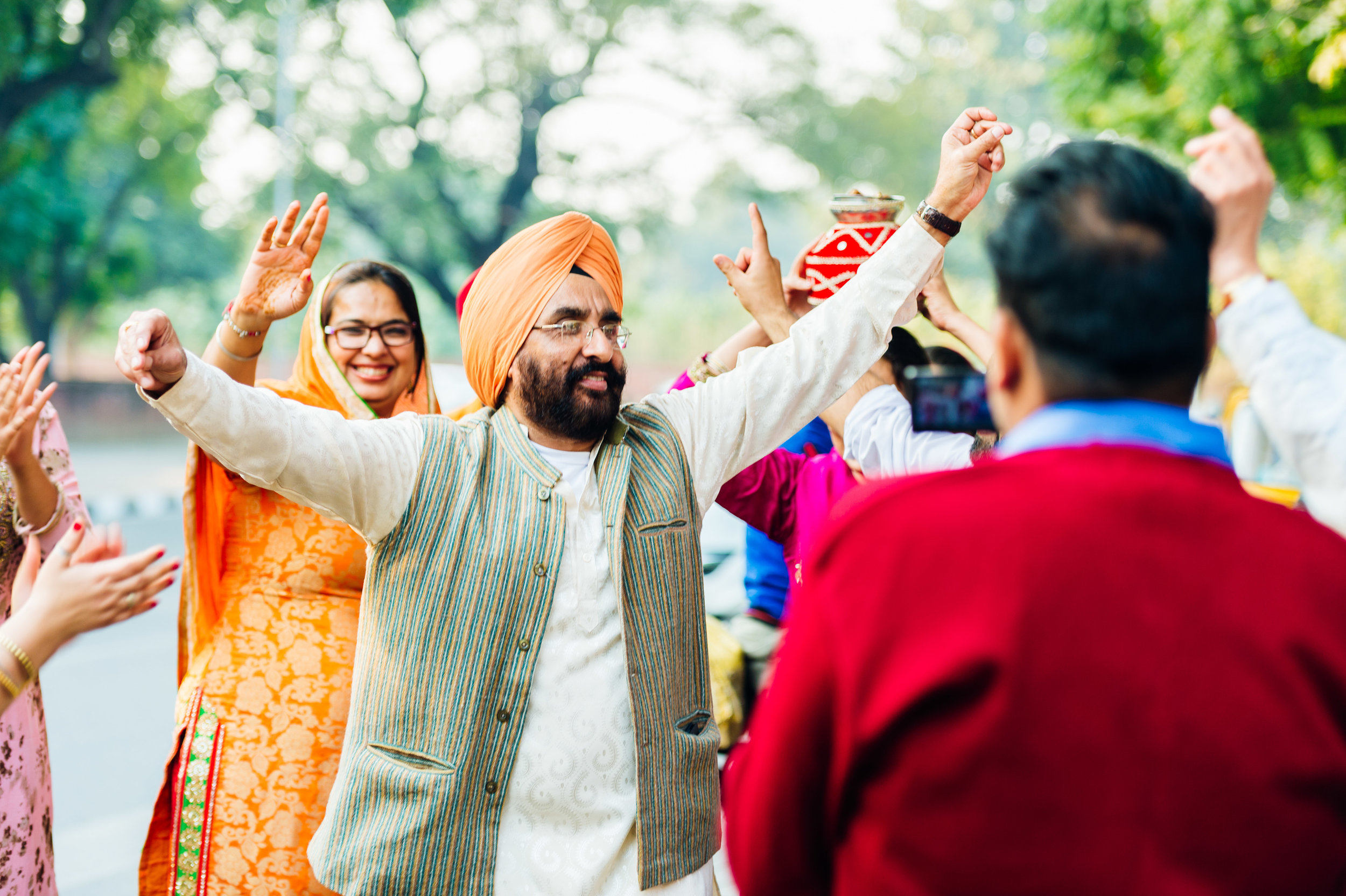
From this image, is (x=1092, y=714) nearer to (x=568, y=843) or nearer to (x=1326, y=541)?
(x=1326, y=541)

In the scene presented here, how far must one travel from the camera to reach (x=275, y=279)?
2457 millimetres

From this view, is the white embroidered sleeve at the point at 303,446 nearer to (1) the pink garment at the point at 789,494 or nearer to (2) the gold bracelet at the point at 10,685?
(2) the gold bracelet at the point at 10,685

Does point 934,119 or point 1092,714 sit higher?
point 934,119

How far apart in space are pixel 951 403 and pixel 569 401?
126cm

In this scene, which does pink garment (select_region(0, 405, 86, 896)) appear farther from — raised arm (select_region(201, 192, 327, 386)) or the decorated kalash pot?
the decorated kalash pot

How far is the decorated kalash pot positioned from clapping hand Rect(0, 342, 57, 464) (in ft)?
5.76

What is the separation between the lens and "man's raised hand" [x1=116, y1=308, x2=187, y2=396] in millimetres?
1765

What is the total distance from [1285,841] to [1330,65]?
6147mm

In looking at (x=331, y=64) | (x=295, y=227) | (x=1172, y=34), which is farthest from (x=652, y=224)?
(x=295, y=227)

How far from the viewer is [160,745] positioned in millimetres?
5359

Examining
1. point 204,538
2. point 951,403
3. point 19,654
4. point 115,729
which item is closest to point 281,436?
point 19,654

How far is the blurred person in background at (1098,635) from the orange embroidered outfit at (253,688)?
5.91ft


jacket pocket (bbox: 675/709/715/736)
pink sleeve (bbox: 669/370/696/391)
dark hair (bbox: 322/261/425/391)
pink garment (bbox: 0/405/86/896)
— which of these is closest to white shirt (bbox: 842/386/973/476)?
pink sleeve (bbox: 669/370/696/391)

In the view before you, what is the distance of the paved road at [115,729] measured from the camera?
414 centimetres
